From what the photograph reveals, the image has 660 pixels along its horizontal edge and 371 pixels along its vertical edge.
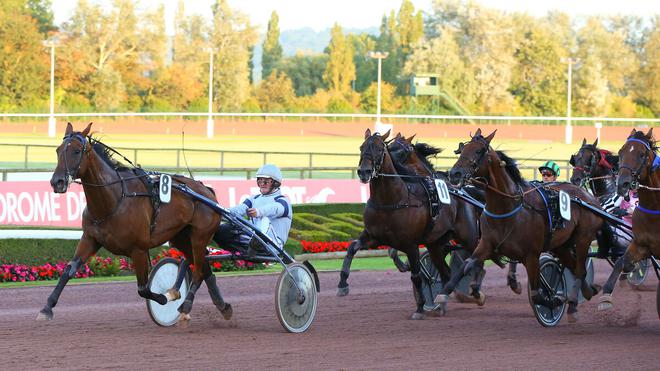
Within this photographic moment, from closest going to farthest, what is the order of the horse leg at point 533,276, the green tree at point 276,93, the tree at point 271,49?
the horse leg at point 533,276
the green tree at point 276,93
the tree at point 271,49

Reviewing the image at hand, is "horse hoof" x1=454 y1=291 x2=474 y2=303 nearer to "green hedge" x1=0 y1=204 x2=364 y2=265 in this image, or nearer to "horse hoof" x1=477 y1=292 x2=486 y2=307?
"horse hoof" x1=477 y1=292 x2=486 y2=307

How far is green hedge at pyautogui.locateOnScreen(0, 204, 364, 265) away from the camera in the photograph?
→ 13.4 m

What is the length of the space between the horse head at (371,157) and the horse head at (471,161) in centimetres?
100

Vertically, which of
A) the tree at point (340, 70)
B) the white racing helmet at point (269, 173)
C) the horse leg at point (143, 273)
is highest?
the tree at point (340, 70)

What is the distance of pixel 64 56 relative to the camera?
6438cm

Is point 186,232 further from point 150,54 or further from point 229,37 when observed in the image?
point 229,37

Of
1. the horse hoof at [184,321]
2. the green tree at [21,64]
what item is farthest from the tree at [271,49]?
the horse hoof at [184,321]

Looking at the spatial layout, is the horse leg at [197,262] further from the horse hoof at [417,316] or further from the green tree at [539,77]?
the green tree at [539,77]

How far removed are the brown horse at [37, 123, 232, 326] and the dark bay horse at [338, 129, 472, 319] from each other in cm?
197

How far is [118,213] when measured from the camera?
8.99m

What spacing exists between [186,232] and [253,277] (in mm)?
4684

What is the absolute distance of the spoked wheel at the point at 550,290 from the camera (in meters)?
10.2

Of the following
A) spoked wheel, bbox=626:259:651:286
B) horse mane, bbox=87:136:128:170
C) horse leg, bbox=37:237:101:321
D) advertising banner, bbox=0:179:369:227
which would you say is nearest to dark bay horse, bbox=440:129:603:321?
horse mane, bbox=87:136:128:170

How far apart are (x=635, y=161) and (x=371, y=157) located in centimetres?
238
